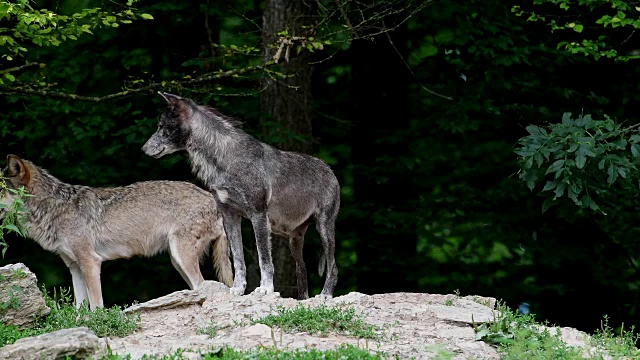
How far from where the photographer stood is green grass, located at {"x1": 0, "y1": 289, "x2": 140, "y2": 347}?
9.19m

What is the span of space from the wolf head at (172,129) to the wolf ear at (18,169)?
70.4 inches

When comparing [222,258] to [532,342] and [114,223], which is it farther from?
[532,342]

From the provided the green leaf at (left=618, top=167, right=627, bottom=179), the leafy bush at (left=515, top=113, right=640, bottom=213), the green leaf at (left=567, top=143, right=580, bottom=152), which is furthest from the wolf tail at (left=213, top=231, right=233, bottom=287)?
the green leaf at (left=618, top=167, right=627, bottom=179)

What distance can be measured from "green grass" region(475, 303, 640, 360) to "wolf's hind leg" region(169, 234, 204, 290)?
381 cm

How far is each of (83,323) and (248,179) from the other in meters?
2.49

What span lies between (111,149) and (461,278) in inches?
256

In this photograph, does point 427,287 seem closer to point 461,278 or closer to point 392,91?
point 461,278

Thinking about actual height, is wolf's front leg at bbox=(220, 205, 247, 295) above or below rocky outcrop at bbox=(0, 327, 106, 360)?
above

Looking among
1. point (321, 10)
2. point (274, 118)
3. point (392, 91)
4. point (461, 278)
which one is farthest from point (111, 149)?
point (461, 278)

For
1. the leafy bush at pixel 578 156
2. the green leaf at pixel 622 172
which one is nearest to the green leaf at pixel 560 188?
the leafy bush at pixel 578 156

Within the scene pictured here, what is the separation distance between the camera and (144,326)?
31.6 feet

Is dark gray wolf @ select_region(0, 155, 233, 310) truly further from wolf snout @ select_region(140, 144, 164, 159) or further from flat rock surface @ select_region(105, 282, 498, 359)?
flat rock surface @ select_region(105, 282, 498, 359)

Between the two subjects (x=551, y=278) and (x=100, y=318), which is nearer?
(x=100, y=318)

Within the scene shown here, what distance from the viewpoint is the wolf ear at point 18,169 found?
1218 centimetres
